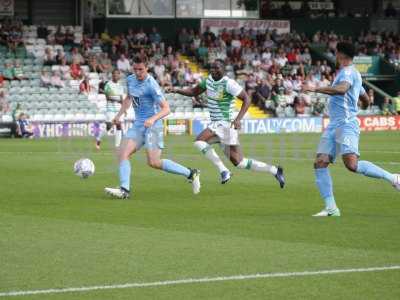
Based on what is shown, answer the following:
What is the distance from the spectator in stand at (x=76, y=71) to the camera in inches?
1656

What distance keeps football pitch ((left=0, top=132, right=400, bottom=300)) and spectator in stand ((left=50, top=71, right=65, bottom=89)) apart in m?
20.4

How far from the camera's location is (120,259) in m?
10.1

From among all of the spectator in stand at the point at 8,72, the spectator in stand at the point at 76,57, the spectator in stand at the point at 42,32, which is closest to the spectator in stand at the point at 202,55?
the spectator in stand at the point at 76,57

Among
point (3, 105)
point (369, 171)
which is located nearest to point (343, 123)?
point (369, 171)

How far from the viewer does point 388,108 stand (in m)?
48.7

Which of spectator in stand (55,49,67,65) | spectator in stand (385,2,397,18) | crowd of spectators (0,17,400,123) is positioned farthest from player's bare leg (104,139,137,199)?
spectator in stand (385,2,397,18)

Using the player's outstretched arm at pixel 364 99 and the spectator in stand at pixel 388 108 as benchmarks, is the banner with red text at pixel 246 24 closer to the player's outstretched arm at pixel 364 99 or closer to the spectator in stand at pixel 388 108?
the spectator in stand at pixel 388 108

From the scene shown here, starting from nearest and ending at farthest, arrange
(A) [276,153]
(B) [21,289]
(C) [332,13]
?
(B) [21,289], (A) [276,153], (C) [332,13]

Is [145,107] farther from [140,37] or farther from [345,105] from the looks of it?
[140,37]

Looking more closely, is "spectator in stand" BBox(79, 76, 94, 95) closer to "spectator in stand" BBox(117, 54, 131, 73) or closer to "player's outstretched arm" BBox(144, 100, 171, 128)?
"spectator in stand" BBox(117, 54, 131, 73)

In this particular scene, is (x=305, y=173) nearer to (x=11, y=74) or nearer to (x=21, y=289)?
(x=21, y=289)

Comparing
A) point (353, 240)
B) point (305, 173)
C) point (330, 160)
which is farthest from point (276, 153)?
point (353, 240)

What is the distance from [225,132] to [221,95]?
0.61 metres

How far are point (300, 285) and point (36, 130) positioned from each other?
30.7 m
